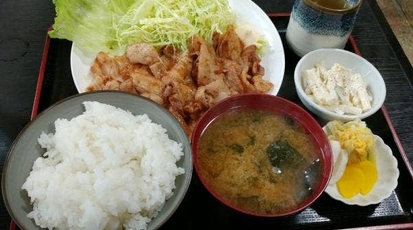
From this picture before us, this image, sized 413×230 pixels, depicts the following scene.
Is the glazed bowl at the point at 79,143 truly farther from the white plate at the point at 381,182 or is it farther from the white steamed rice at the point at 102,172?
the white plate at the point at 381,182

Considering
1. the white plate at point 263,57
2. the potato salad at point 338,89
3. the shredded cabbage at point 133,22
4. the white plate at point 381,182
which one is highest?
the shredded cabbage at point 133,22

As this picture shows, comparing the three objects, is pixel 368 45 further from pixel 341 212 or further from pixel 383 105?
pixel 341 212

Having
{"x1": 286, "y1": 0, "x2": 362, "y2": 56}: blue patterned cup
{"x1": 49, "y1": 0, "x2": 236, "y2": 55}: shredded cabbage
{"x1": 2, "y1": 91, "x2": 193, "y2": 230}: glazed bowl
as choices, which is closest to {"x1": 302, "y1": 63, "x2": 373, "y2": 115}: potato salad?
{"x1": 286, "y1": 0, "x2": 362, "y2": 56}: blue patterned cup

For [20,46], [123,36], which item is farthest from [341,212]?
[20,46]

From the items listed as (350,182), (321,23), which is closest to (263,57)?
(321,23)

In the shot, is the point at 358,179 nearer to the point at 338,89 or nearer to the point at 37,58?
the point at 338,89

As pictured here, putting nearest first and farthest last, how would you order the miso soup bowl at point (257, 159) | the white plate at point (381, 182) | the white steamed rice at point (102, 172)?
1. the white steamed rice at point (102, 172)
2. the miso soup bowl at point (257, 159)
3. the white plate at point (381, 182)

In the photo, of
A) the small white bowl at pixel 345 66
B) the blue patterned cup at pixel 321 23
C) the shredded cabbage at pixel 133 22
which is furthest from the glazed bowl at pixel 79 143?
the blue patterned cup at pixel 321 23
